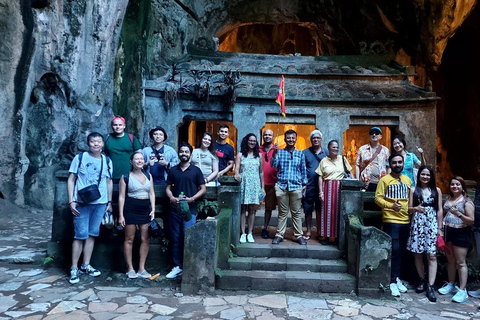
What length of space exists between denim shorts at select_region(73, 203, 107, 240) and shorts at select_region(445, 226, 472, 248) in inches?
193

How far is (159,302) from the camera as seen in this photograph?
427cm

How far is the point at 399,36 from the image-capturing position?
1516cm

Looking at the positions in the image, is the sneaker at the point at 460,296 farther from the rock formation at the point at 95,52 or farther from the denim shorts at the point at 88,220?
the rock formation at the point at 95,52

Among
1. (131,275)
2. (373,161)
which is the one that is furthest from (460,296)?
(131,275)

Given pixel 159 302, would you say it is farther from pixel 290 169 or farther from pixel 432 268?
pixel 432 268

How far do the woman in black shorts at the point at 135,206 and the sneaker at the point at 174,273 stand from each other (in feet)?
0.95

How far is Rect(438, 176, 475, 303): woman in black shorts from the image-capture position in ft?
15.3

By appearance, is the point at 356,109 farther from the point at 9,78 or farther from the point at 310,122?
the point at 9,78

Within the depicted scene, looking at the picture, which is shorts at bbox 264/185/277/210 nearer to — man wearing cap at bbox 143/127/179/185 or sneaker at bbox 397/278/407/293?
man wearing cap at bbox 143/127/179/185

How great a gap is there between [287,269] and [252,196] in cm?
122

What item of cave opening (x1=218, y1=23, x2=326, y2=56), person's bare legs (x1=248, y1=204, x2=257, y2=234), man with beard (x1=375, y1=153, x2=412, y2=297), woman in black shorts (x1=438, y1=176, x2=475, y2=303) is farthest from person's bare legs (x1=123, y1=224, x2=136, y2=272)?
cave opening (x1=218, y1=23, x2=326, y2=56)

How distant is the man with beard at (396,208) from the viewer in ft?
16.0

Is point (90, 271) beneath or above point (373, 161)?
beneath

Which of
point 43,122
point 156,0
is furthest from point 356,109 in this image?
point 43,122
